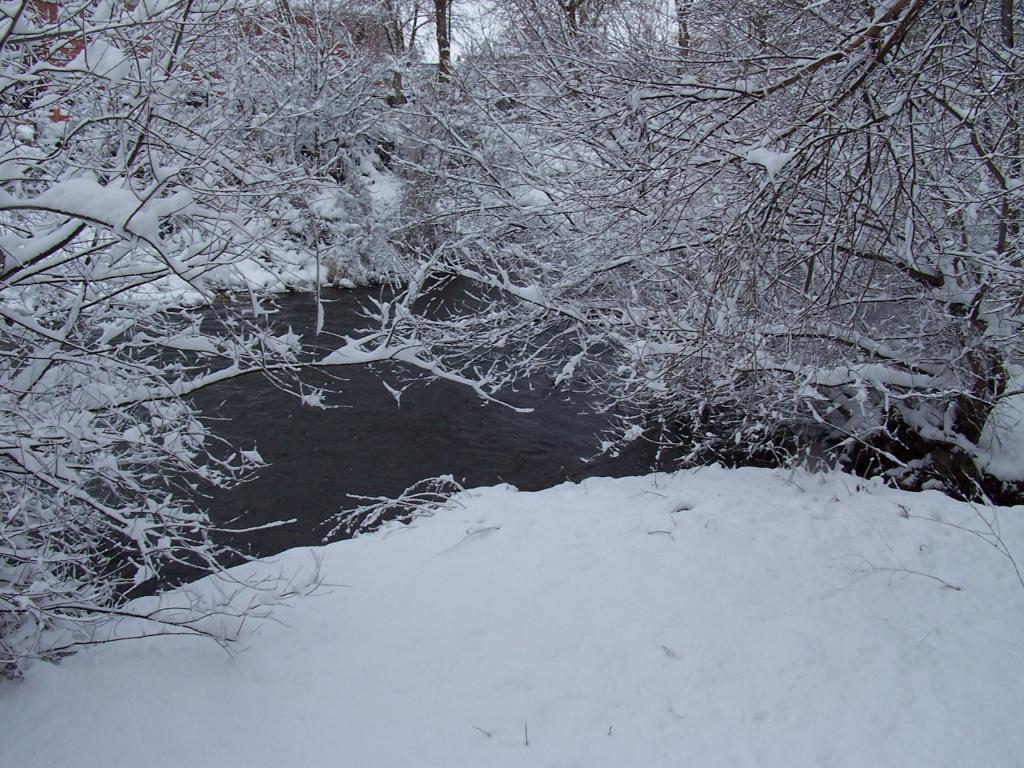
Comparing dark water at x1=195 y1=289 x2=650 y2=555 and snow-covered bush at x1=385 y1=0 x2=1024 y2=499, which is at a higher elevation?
snow-covered bush at x1=385 y1=0 x2=1024 y2=499

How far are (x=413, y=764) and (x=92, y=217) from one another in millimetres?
2775

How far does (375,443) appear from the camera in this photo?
29.8 ft

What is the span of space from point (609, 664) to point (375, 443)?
5.73 m

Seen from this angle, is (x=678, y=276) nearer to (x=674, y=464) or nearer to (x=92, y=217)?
(x=674, y=464)

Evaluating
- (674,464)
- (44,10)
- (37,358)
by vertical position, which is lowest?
(674,464)

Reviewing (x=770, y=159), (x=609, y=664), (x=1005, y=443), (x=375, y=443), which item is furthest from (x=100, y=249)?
(x=1005, y=443)

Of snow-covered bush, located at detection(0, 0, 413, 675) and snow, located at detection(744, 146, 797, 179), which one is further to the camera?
snow-covered bush, located at detection(0, 0, 413, 675)

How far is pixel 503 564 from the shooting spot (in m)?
5.09

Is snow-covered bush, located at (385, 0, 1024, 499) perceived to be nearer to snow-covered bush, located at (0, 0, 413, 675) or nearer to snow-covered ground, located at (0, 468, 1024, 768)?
snow-covered ground, located at (0, 468, 1024, 768)

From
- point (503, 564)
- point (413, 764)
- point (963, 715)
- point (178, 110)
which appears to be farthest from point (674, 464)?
point (178, 110)

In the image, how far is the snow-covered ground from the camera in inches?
132

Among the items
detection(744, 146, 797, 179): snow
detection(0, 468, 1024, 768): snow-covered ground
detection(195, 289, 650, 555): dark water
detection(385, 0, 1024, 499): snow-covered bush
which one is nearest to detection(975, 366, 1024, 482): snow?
detection(385, 0, 1024, 499): snow-covered bush

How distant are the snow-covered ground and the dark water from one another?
200 centimetres

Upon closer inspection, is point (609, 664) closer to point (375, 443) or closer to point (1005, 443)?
point (1005, 443)
